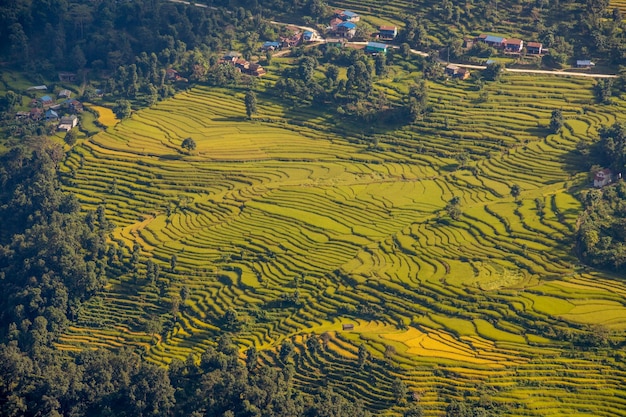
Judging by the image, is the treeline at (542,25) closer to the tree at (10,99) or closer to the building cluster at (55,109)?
the building cluster at (55,109)

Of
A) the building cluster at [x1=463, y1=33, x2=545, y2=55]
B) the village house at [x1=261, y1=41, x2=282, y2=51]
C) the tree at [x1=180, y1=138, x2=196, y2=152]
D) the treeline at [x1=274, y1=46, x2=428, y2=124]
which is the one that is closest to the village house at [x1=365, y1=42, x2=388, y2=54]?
the treeline at [x1=274, y1=46, x2=428, y2=124]

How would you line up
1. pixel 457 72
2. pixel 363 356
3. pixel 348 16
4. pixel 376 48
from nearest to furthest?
1. pixel 363 356
2. pixel 457 72
3. pixel 376 48
4. pixel 348 16

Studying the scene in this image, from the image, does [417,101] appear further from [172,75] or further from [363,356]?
[363,356]

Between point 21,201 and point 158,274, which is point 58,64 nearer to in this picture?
point 21,201

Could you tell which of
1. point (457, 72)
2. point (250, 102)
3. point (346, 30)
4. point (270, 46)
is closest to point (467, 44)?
point (457, 72)

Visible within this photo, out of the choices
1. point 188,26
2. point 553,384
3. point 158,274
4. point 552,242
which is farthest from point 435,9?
point 553,384

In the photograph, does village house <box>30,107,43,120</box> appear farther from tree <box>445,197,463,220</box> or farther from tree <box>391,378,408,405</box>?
tree <box>391,378,408,405</box>

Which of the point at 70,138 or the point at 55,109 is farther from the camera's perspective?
the point at 55,109
